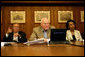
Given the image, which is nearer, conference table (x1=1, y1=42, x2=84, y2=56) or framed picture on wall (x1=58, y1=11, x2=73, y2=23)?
conference table (x1=1, y1=42, x2=84, y2=56)

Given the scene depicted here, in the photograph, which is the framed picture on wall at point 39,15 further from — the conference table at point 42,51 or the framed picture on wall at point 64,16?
the conference table at point 42,51

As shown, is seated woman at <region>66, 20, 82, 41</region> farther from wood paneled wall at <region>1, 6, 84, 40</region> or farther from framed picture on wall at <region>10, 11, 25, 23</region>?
framed picture on wall at <region>10, 11, 25, 23</region>

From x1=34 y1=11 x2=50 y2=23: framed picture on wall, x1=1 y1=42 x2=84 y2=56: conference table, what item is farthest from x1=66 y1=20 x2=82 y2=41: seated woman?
x1=1 y1=42 x2=84 y2=56: conference table

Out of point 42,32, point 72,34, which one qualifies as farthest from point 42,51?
point 72,34

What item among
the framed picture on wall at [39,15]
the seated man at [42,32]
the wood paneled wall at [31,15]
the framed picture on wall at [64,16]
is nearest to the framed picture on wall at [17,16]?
the wood paneled wall at [31,15]

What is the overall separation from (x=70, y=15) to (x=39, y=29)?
2452 mm

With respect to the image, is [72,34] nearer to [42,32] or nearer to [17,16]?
[42,32]

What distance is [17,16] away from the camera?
528cm

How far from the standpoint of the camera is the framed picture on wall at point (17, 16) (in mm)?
5273

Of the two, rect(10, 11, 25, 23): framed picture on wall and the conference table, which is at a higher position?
rect(10, 11, 25, 23): framed picture on wall

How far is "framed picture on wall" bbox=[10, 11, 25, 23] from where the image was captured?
5273mm
